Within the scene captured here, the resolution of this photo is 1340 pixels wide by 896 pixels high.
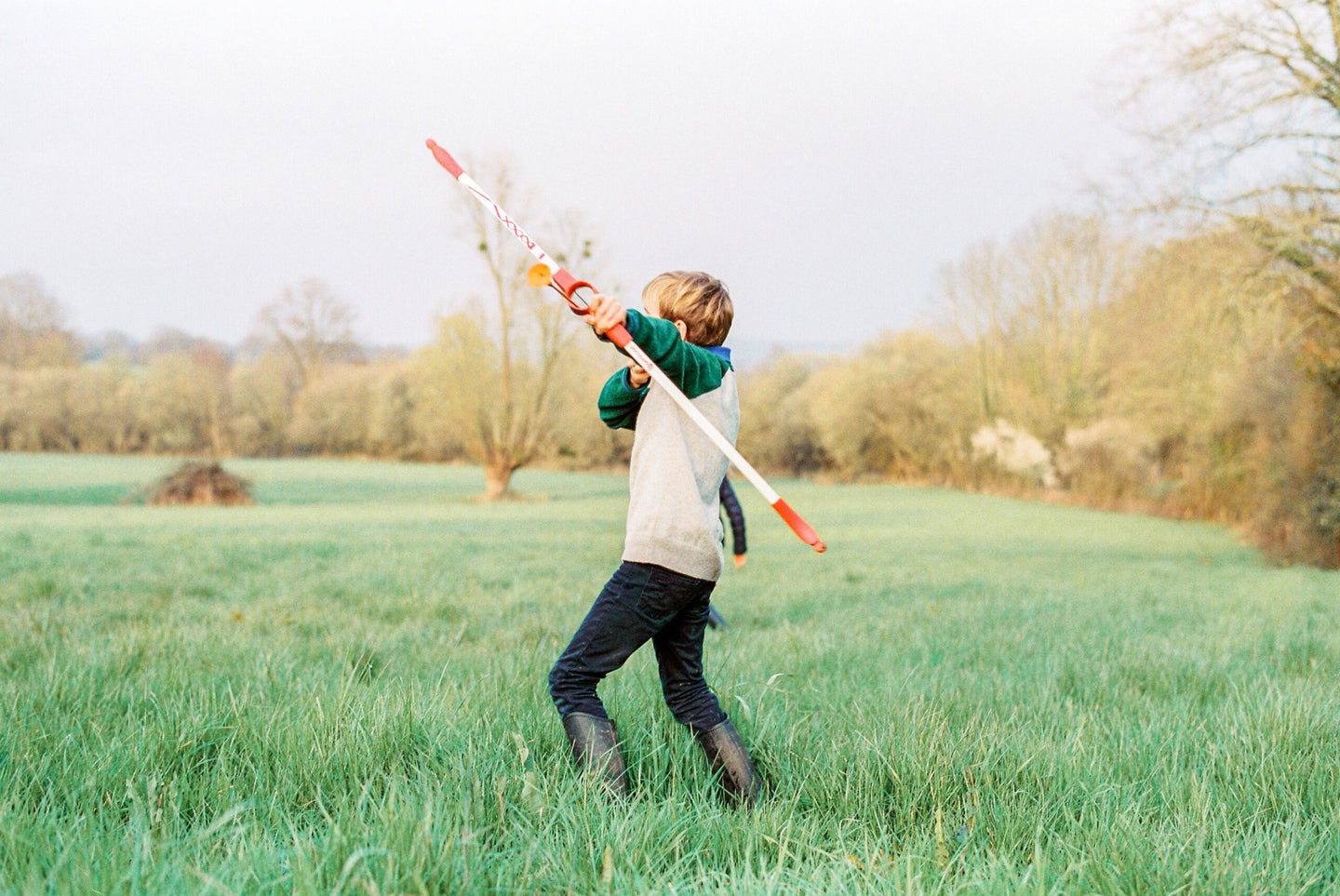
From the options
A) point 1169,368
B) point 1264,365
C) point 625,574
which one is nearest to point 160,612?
point 625,574

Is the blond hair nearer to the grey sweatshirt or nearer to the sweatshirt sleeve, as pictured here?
the grey sweatshirt

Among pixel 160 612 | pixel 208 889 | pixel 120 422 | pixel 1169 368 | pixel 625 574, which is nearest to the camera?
pixel 208 889

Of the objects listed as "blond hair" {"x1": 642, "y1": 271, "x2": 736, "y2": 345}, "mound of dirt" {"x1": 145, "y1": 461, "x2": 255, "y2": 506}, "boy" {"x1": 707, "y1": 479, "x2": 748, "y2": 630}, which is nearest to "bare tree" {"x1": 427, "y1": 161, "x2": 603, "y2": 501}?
"mound of dirt" {"x1": 145, "y1": 461, "x2": 255, "y2": 506}

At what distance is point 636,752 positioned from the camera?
9.51 ft

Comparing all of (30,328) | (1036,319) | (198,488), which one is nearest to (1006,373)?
(1036,319)

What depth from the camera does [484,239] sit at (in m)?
31.1

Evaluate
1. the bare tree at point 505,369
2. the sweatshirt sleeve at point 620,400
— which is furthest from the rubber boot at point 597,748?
the bare tree at point 505,369

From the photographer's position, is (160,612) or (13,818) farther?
(160,612)

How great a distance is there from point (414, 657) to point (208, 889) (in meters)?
2.96

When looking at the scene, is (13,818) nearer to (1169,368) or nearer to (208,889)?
(208,889)

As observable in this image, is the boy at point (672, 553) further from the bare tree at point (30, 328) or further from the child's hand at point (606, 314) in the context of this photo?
the bare tree at point (30, 328)

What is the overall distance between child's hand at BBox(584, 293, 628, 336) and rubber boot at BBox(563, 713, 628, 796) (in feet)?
4.12

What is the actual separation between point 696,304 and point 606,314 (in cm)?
63

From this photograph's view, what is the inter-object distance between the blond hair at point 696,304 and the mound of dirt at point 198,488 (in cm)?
3159
